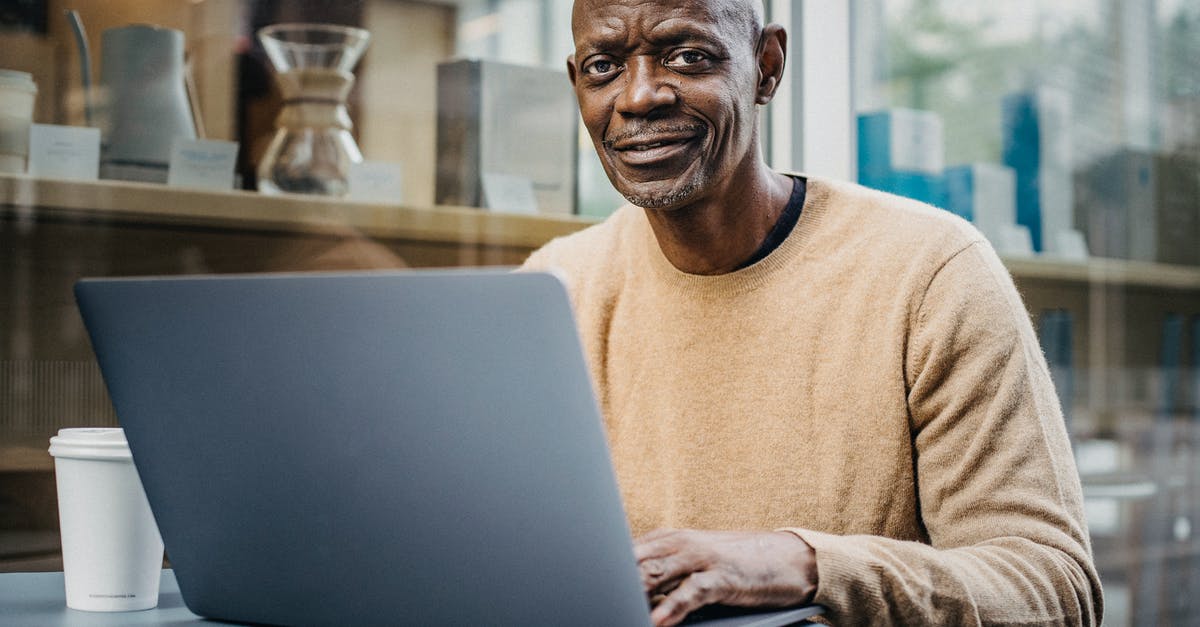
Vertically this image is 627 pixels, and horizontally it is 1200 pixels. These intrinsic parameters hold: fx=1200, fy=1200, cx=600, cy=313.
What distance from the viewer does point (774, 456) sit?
120cm

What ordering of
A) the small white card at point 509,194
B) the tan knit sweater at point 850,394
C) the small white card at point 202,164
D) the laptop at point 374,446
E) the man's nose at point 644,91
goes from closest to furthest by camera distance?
the laptop at point 374,446, the tan knit sweater at point 850,394, the man's nose at point 644,91, the small white card at point 202,164, the small white card at point 509,194

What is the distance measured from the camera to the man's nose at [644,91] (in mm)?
1173

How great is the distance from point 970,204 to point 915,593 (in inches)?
71.2

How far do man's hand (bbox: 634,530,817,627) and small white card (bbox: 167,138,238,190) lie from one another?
1.07m

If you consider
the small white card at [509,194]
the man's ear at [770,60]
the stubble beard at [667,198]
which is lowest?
the stubble beard at [667,198]

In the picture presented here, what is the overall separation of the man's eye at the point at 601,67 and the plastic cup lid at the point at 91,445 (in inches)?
22.6

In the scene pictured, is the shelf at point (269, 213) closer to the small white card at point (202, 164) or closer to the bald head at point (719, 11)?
the small white card at point (202, 164)

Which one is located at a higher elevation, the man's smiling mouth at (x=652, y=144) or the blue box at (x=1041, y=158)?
the blue box at (x=1041, y=158)

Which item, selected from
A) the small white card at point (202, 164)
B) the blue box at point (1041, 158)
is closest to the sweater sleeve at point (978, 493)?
the small white card at point (202, 164)

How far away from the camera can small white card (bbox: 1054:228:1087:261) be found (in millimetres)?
2648

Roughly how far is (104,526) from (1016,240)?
2119mm

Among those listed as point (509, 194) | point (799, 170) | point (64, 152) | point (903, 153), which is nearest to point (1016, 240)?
point (903, 153)

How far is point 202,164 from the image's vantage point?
5.43 feet

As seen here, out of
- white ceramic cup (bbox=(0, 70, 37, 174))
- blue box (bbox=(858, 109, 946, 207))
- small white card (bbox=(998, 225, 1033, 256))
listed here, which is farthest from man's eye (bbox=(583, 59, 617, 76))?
small white card (bbox=(998, 225, 1033, 256))
